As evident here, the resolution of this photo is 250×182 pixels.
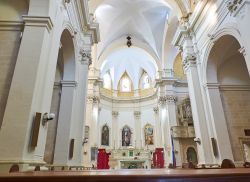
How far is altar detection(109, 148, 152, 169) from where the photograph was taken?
718 inches

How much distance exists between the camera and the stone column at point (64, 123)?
6734 millimetres

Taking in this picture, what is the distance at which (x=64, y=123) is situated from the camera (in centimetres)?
720

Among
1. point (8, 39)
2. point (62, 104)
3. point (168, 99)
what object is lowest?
point (62, 104)

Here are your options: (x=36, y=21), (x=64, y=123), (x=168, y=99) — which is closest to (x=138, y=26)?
(x=168, y=99)

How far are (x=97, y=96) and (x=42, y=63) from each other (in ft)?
40.1

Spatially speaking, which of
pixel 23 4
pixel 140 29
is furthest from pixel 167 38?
pixel 23 4

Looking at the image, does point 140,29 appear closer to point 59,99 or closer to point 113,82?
point 113,82

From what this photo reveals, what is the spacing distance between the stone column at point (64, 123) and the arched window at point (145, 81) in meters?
15.4

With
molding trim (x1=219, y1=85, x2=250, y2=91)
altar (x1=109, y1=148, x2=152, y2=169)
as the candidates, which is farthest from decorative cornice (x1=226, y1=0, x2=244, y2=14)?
altar (x1=109, y1=148, x2=152, y2=169)

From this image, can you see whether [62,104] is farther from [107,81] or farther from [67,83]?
[107,81]

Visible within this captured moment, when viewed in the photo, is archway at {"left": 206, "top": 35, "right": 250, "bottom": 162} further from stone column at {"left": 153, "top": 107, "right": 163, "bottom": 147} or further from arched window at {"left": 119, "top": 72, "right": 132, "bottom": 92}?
arched window at {"left": 119, "top": 72, "right": 132, "bottom": 92}

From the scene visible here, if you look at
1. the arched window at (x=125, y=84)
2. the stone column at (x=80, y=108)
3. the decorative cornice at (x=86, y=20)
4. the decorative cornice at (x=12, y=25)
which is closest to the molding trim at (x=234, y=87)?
the stone column at (x=80, y=108)

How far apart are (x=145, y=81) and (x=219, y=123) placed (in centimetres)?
1531

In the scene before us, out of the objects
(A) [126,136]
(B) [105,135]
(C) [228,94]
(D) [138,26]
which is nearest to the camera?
(C) [228,94]
